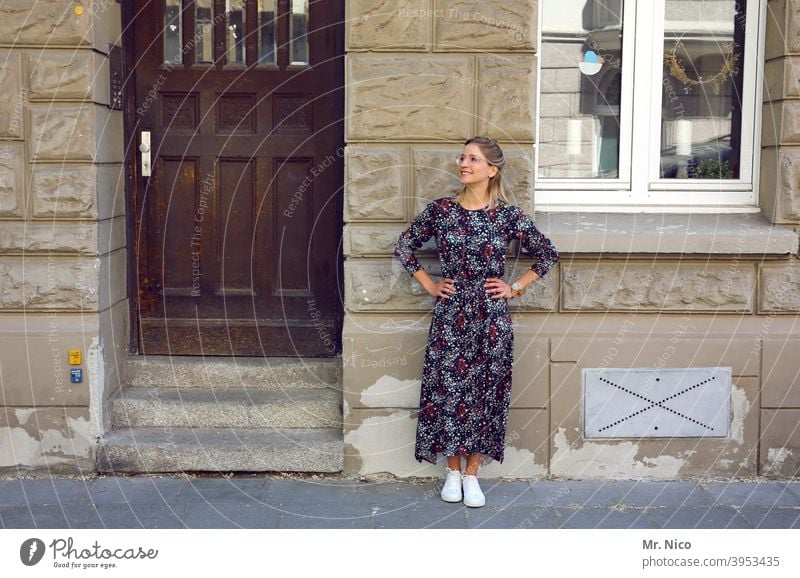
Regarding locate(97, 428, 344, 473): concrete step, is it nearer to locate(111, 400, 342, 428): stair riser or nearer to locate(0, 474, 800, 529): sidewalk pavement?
locate(0, 474, 800, 529): sidewalk pavement

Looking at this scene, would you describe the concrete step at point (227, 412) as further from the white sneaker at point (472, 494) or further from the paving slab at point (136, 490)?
the white sneaker at point (472, 494)

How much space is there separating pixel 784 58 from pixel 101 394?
4.20 meters

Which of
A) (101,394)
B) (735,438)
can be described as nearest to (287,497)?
(101,394)

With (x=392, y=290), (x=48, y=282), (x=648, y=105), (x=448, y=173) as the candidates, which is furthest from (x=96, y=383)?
(x=648, y=105)

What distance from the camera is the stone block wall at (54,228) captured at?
234 inches

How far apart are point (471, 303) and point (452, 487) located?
1.00m

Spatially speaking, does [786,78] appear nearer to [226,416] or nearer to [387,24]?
[387,24]

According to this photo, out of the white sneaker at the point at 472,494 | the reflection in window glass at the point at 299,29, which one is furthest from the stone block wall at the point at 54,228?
the white sneaker at the point at 472,494

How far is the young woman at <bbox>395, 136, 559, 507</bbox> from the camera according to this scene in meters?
5.64

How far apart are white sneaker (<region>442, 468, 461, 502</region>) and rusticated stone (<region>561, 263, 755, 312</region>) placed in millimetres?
1105

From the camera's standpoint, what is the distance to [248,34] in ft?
21.1

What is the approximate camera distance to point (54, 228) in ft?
19.9

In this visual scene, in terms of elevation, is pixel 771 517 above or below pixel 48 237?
below

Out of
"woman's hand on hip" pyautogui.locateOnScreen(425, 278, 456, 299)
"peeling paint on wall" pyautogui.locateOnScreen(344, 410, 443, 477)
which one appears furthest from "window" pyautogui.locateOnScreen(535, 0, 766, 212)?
"peeling paint on wall" pyautogui.locateOnScreen(344, 410, 443, 477)
